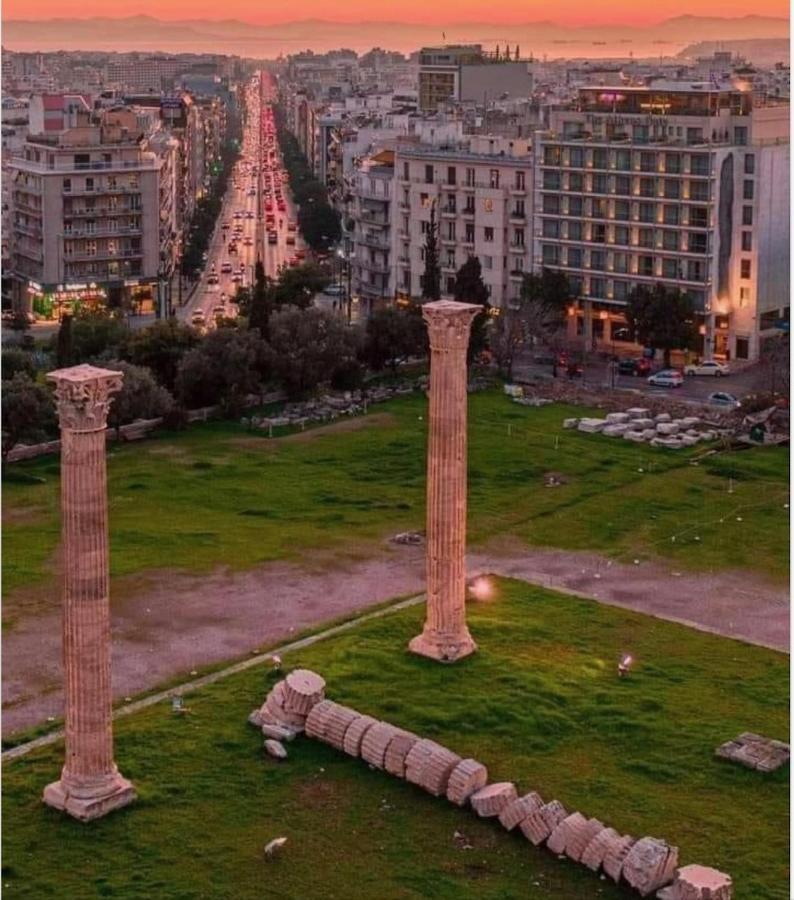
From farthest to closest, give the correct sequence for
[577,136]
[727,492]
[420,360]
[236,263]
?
[236,263] < [577,136] < [420,360] < [727,492]

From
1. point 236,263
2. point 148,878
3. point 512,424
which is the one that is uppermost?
point 236,263

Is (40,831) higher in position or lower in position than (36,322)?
lower

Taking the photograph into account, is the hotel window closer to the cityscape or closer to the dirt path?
the cityscape

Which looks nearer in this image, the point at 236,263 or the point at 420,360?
the point at 420,360

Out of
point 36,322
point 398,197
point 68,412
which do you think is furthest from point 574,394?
point 68,412

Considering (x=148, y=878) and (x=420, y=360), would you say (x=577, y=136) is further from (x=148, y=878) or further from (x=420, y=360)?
Result: (x=148, y=878)

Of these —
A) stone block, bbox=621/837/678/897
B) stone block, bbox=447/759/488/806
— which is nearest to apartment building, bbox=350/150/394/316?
stone block, bbox=447/759/488/806
